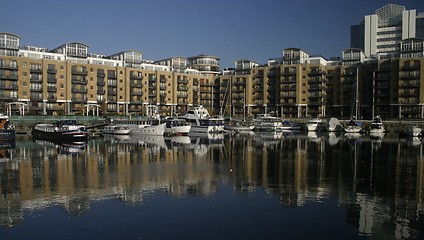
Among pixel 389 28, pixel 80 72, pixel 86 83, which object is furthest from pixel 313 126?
pixel 389 28

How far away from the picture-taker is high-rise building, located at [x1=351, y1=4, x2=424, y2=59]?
514 ft

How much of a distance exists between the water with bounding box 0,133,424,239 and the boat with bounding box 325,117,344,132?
61780mm

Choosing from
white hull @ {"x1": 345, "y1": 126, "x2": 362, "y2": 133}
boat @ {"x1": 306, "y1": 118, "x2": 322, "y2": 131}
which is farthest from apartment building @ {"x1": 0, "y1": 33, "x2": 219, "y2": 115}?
white hull @ {"x1": 345, "y1": 126, "x2": 362, "y2": 133}

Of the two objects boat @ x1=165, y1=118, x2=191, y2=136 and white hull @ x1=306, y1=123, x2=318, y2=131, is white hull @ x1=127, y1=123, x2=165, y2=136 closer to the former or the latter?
boat @ x1=165, y1=118, x2=191, y2=136

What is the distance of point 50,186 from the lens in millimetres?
22047

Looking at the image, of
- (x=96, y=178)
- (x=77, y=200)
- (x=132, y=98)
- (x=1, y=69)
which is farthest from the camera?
(x=132, y=98)

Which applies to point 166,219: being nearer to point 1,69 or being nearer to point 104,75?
point 1,69

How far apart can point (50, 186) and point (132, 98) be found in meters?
102

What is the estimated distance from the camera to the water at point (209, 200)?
47.6 feet

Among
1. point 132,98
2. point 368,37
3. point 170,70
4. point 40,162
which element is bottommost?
point 40,162

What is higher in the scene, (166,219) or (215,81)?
(215,81)

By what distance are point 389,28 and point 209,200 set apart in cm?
16846

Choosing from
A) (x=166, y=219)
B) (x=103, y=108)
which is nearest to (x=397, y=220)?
(x=166, y=219)

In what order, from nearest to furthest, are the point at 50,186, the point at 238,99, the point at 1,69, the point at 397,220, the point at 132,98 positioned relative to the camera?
1. the point at 397,220
2. the point at 50,186
3. the point at 1,69
4. the point at 132,98
5. the point at 238,99
